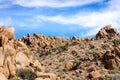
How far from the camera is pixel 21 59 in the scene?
36812 millimetres

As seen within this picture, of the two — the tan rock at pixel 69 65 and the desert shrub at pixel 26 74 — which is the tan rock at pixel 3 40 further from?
the tan rock at pixel 69 65

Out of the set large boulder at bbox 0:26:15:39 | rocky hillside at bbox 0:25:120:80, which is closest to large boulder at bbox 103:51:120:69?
rocky hillside at bbox 0:25:120:80

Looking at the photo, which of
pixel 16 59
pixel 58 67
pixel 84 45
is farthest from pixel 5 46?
pixel 84 45

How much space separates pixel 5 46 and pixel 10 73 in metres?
2.43

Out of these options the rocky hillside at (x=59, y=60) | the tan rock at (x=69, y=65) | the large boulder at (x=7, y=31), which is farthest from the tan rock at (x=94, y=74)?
the large boulder at (x=7, y=31)

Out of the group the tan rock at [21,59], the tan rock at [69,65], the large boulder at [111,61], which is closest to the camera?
the tan rock at [21,59]

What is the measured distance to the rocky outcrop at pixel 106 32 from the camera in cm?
7475

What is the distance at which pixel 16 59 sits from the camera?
35750mm

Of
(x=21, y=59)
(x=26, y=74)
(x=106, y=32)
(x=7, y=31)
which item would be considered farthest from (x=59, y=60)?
(x=7, y=31)

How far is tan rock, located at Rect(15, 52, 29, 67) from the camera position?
36.1 meters

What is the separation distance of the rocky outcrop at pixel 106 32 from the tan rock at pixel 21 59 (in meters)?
Result: 38.9

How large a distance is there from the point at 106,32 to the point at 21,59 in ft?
141

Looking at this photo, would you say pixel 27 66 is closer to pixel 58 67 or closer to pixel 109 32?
pixel 58 67

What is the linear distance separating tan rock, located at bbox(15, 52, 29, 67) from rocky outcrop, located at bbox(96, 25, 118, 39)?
38871 millimetres
